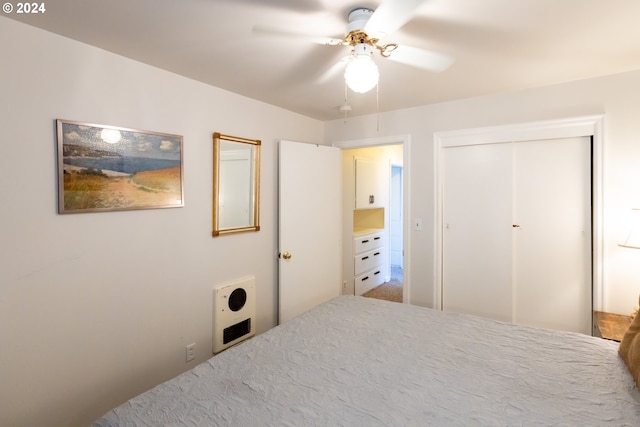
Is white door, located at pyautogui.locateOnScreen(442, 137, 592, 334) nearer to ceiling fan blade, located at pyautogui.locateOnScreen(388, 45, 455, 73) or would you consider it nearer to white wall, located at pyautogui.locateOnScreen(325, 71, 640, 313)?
white wall, located at pyautogui.locateOnScreen(325, 71, 640, 313)

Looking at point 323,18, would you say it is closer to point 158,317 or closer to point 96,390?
point 158,317

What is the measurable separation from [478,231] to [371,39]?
2.06m

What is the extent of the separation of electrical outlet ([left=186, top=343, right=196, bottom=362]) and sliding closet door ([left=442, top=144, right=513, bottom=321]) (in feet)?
7.27

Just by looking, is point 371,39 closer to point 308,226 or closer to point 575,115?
point 575,115

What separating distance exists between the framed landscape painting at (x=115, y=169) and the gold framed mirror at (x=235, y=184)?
0.34m

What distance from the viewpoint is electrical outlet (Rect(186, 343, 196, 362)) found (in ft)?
7.91

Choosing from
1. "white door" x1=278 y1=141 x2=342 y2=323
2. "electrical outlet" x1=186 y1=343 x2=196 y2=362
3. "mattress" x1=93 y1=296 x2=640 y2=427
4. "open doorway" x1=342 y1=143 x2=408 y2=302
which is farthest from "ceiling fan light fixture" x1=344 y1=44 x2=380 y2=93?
"open doorway" x1=342 y1=143 x2=408 y2=302

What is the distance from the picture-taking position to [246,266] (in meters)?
2.87

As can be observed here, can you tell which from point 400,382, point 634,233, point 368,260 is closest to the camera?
point 400,382

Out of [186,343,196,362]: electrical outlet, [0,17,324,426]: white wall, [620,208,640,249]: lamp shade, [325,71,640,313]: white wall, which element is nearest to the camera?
[0,17,324,426]: white wall

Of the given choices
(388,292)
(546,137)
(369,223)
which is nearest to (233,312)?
(388,292)

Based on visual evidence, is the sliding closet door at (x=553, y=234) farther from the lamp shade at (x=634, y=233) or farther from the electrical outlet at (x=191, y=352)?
the electrical outlet at (x=191, y=352)

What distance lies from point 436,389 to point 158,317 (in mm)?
1812

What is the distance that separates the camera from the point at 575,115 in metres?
2.44
